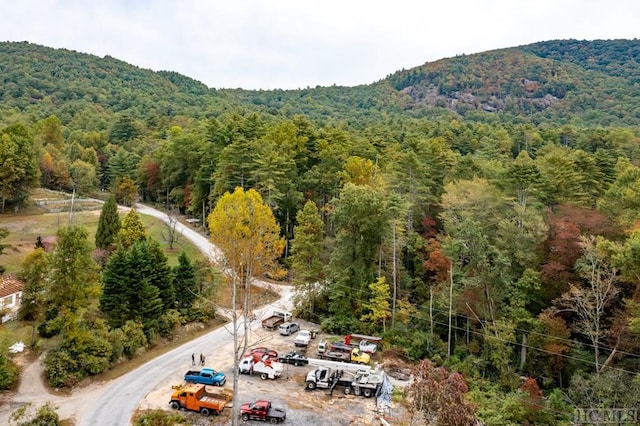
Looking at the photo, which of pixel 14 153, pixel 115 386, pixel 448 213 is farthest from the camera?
pixel 14 153

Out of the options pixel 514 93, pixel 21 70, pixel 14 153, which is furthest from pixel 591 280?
pixel 21 70

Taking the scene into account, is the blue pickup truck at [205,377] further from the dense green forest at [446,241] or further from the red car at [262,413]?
the dense green forest at [446,241]

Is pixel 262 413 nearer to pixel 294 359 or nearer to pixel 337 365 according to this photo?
pixel 294 359

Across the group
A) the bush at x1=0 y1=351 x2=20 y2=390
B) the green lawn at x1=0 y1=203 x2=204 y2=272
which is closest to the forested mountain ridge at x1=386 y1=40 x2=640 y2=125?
the green lawn at x1=0 y1=203 x2=204 y2=272

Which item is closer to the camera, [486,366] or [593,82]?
[486,366]

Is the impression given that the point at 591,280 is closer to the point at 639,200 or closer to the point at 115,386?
the point at 639,200

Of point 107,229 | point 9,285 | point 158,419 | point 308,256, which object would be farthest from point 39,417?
point 308,256
